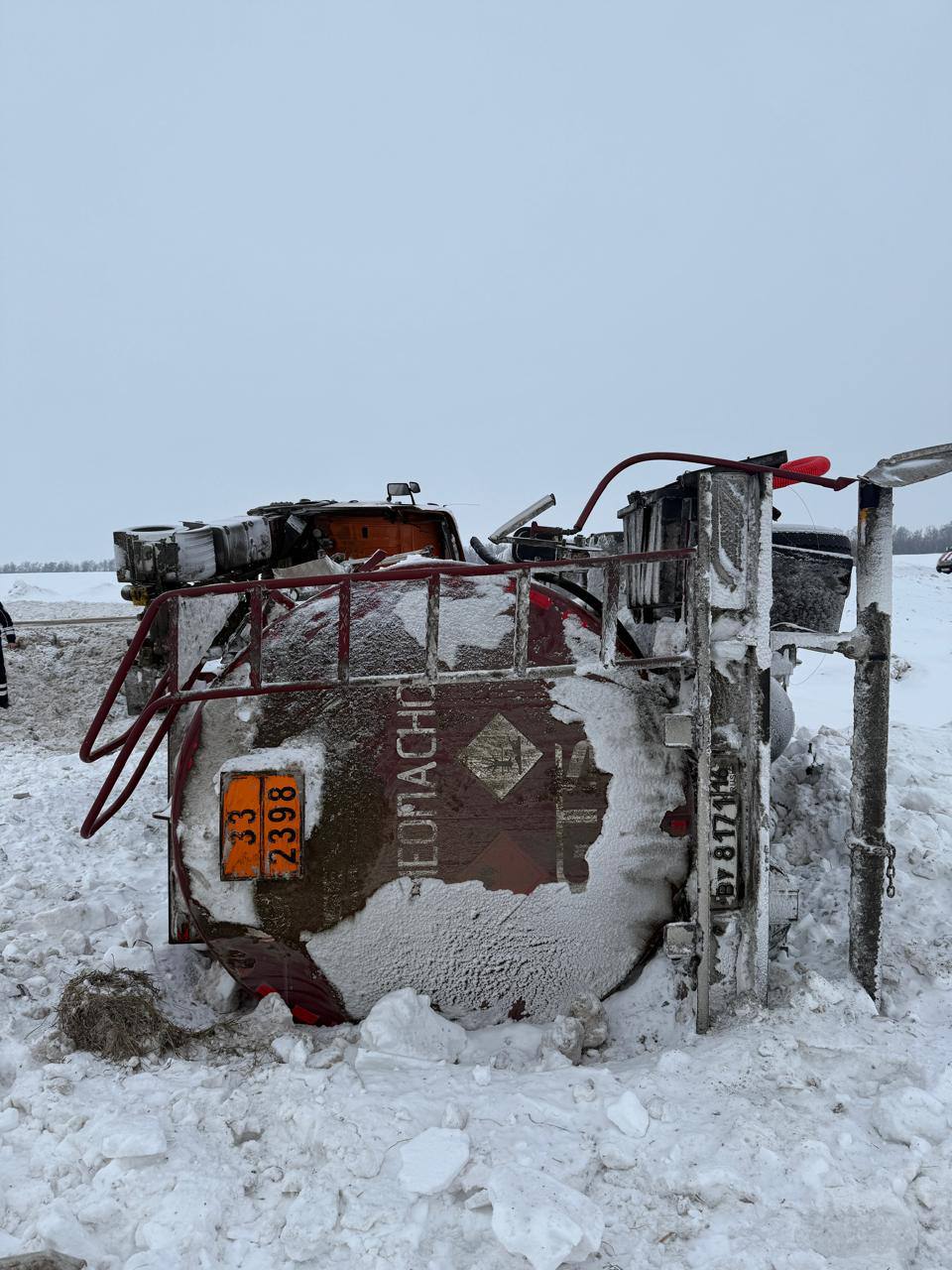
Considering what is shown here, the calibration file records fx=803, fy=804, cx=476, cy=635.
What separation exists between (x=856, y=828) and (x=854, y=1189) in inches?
52.9

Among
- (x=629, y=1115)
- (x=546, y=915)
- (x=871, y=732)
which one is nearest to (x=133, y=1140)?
(x=629, y=1115)

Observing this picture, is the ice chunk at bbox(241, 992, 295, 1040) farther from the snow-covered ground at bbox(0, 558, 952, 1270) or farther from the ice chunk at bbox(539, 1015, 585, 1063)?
the ice chunk at bbox(539, 1015, 585, 1063)

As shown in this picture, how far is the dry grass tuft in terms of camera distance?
9.12 feet

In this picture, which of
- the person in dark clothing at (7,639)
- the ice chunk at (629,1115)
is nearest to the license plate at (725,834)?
the ice chunk at (629,1115)

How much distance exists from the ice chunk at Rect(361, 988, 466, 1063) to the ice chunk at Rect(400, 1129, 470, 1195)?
0.49 m

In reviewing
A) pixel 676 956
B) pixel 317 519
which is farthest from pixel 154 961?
pixel 317 519

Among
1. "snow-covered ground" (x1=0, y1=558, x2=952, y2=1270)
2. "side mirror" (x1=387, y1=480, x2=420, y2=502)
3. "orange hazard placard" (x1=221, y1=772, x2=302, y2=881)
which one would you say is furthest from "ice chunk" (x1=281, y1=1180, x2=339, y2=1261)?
"side mirror" (x1=387, y1=480, x2=420, y2=502)

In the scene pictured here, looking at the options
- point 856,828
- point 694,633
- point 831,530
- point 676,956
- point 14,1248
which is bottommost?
point 14,1248

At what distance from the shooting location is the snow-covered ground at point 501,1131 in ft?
6.76

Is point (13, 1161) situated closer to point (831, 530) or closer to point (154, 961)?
point (154, 961)

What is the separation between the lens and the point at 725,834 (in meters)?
3.04

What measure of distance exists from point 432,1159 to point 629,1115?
1.96 feet

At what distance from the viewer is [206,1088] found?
257cm

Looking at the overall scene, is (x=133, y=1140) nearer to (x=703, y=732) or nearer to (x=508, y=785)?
(x=508, y=785)
